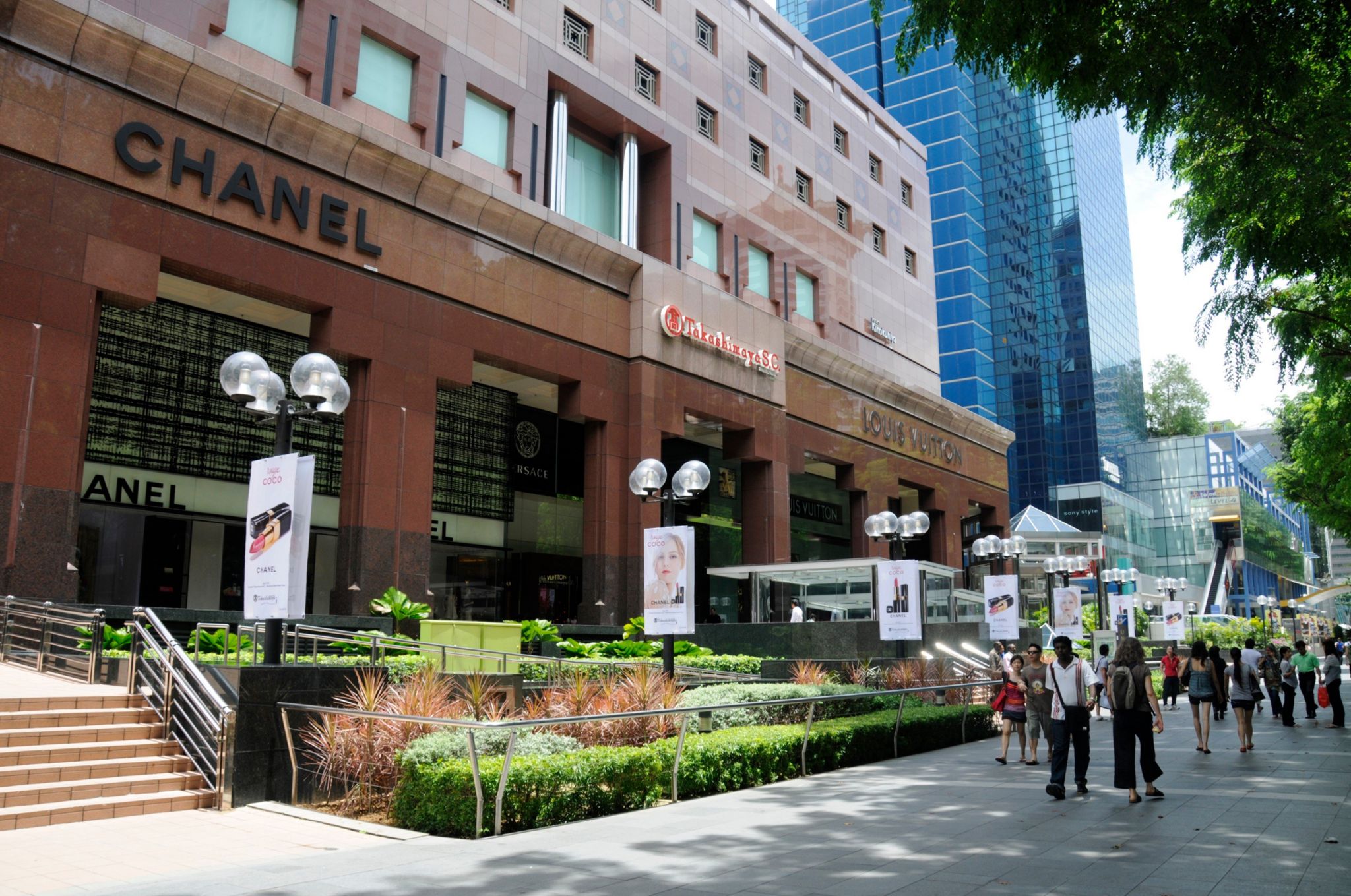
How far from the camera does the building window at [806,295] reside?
39562 millimetres

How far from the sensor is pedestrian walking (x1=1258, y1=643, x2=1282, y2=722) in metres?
22.4

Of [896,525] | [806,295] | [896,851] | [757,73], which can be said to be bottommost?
[896,851]

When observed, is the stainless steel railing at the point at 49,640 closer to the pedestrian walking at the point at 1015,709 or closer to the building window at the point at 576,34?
the pedestrian walking at the point at 1015,709

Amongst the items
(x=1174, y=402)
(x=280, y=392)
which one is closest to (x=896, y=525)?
(x=280, y=392)

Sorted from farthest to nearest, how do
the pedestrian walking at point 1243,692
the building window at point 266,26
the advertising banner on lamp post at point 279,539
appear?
the building window at point 266,26
the pedestrian walking at point 1243,692
the advertising banner on lamp post at point 279,539

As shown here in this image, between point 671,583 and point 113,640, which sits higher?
point 671,583

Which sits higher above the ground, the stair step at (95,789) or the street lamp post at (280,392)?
the street lamp post at (280,392)

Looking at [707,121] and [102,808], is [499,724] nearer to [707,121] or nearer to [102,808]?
[102,808]

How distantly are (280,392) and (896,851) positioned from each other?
8622mm

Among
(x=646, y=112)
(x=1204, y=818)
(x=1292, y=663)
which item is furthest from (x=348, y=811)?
(x=646, y=112)

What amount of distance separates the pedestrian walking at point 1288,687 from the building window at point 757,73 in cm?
2675

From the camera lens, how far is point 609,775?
35.0 feet

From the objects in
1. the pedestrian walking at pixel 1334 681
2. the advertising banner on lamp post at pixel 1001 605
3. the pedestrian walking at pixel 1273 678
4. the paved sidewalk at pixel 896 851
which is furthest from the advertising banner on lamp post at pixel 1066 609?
the paved sidewalk at pixel 896 851

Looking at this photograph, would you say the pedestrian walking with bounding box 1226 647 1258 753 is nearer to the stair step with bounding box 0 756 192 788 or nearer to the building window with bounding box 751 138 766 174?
the stair step with bounding box 0 756 192 788
